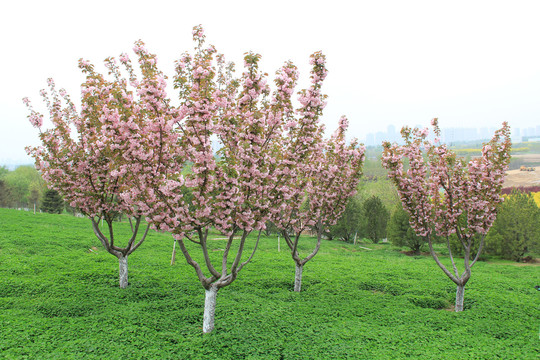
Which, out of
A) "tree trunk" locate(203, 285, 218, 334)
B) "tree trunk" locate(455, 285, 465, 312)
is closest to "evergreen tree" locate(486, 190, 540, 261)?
"tree trunk" locate(455, 285, 465, 312)

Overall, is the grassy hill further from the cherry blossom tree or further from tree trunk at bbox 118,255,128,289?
the cherry blossom tree

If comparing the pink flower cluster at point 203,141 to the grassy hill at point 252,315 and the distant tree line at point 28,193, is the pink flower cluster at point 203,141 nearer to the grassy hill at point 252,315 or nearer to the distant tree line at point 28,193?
the grassy hill at point 252,315

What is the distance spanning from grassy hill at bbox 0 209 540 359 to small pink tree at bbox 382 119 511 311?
6.48 feet

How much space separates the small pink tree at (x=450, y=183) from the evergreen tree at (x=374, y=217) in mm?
21360

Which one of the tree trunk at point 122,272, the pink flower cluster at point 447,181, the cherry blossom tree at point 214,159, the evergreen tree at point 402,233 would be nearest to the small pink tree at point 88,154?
the tree trunk at point 122,272

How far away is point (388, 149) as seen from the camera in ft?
32.9

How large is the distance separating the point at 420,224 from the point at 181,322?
8.04 m

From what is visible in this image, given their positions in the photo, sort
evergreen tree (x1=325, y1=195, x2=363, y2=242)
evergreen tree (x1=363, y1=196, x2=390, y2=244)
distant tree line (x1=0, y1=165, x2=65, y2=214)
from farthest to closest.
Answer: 1. distant tree line (x1=0, y1=165, x2=65, y2=214)
2. evergreen tree (x1=363, y1=196, x2=390, y2=244)
3. evergreen tree (x1=325, y1=195, x2=363, y2=242)

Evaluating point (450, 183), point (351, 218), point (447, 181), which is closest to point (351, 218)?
point (351, 218)

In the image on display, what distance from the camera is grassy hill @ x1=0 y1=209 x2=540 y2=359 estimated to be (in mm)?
6707

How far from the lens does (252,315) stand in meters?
8.34

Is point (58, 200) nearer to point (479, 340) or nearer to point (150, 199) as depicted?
point (150, 199)

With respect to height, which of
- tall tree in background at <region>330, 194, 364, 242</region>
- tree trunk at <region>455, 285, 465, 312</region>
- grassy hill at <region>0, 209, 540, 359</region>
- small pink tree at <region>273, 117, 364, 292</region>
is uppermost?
small pink tree at <region>273, 117, 364, 292</region>

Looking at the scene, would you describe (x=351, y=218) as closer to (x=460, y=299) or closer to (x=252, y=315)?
(x=460, y=299)
